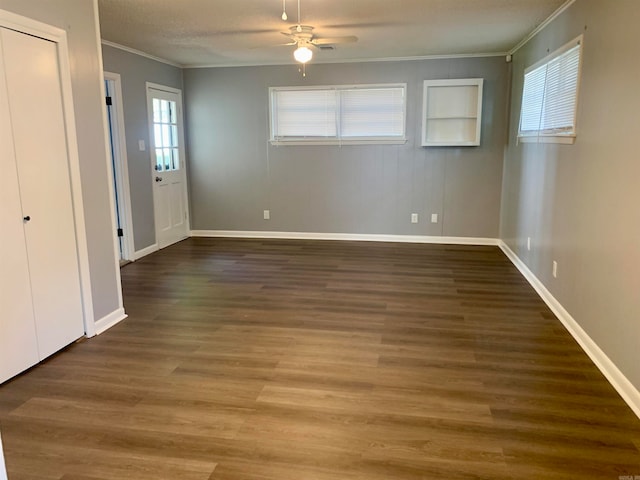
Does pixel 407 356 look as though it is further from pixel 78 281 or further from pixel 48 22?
pixel 48 22

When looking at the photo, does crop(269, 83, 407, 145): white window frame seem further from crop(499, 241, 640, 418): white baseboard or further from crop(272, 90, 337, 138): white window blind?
crop(499, 241, 640, 418): white baseboard

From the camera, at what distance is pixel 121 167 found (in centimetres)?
554

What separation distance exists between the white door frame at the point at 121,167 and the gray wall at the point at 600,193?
4.54 m

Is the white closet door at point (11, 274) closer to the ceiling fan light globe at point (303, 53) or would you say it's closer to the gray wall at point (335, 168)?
the ceiling fan light globe at point (303, 53)

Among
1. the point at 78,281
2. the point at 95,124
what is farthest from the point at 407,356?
the point at 95,124

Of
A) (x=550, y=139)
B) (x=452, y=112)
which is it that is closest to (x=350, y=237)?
(x=452, y=112)

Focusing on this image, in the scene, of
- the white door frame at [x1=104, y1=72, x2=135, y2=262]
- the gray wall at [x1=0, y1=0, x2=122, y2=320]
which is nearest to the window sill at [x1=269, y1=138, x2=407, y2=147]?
the white door frame at [x1=104, y1=72, x2=135, y2=262]

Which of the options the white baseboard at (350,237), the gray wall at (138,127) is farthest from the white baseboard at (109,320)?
the white baseboard at (350,237)

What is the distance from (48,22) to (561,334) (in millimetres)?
4086

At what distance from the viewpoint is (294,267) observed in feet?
17.7

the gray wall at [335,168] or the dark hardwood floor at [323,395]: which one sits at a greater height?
the gray wall at [335,168]

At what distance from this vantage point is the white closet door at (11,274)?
2.70 m

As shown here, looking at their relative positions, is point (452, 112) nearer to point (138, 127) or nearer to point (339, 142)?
point (339, 142)

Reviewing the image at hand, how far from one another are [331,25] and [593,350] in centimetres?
358
